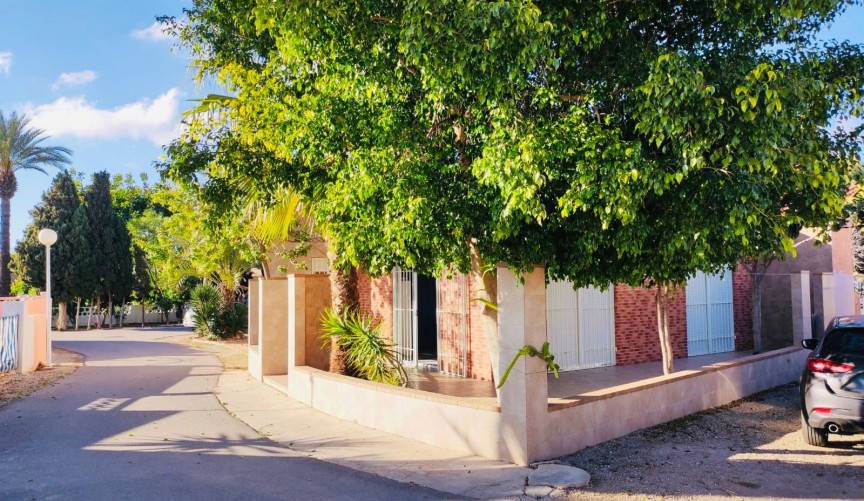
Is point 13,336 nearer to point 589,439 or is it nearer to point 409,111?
point 409,111

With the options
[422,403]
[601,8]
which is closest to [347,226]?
[422,403]

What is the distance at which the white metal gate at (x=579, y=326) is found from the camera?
13719mm

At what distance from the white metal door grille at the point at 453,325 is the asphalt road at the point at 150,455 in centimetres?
485

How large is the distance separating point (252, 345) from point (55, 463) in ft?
28.4

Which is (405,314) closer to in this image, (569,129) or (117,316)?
(569,129)

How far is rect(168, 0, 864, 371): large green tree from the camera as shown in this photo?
625 centimetres

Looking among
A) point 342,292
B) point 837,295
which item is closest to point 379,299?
point 342,292

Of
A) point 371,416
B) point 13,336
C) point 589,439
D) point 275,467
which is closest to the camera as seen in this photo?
point 275,467

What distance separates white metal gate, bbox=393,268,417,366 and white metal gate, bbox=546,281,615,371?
3175mm

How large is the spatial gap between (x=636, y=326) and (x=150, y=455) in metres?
10.9

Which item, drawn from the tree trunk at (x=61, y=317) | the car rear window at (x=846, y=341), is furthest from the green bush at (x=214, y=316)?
the car rear window at (x=846, y=341)

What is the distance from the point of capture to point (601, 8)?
7.16 m

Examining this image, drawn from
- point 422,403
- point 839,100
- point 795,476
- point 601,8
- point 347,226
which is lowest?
point 795,476

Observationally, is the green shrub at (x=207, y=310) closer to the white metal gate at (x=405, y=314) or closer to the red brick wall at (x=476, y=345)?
the white metal gate at (x=405, y=314)
